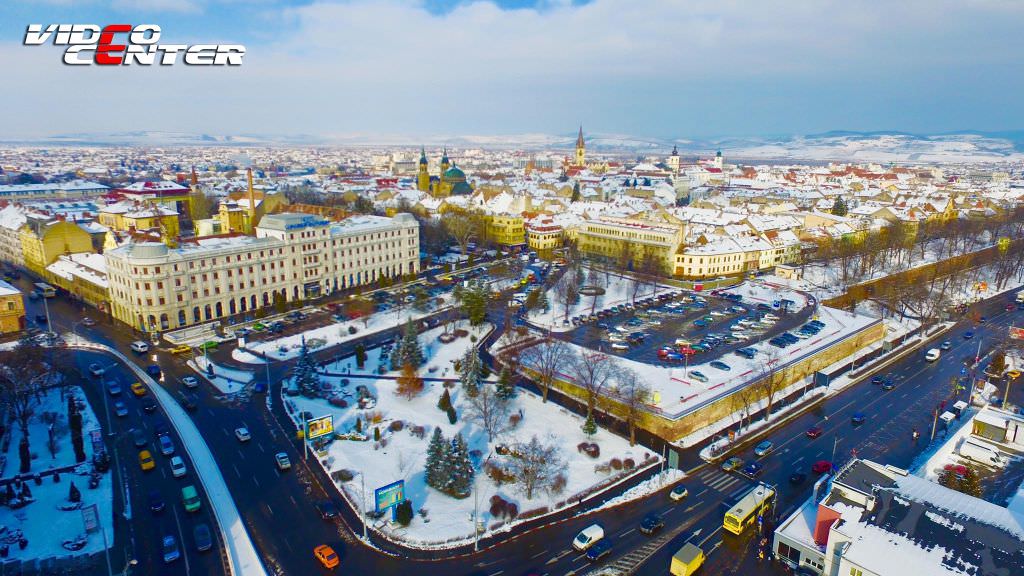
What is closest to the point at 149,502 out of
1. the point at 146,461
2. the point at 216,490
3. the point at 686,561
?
the point at 216,490

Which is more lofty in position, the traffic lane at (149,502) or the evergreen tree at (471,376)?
the evergreen tree at (471,376)

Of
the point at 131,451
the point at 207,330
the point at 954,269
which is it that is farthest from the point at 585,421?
the point at 954,269

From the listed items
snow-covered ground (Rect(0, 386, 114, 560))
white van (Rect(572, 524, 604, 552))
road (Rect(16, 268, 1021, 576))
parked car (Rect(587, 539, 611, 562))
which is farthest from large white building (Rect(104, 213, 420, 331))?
parked car (Rect(587, 539, 611, 562))

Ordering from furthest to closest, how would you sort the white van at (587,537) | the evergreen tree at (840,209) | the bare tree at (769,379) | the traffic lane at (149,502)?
the evergreen tree at (840,209) < the bare tree at (769,379) < the white van at (587,537) < the traffic lane at (149,502)

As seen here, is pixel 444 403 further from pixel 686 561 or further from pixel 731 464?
pixel 686 561

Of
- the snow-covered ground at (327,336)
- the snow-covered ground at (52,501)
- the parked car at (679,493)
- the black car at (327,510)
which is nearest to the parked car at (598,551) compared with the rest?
the parked car at (679,493)

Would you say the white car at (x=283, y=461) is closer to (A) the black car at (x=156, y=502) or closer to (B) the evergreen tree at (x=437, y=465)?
(A) the black car at (x=156, y=502)

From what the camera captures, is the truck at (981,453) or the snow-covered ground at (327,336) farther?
the snow-covered ground at (327,336)
